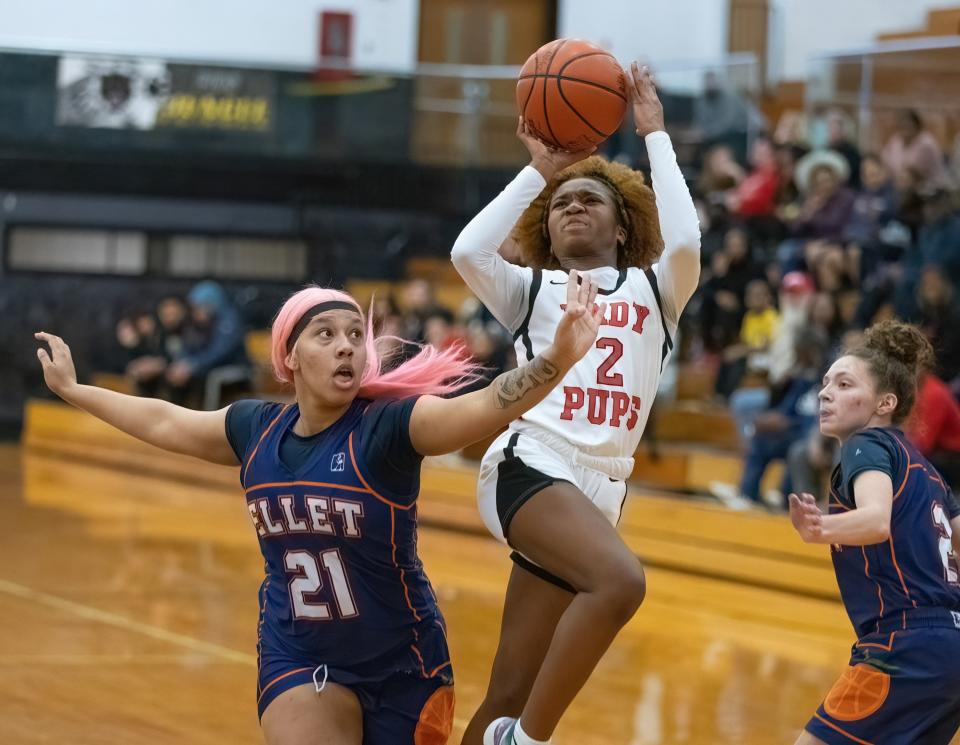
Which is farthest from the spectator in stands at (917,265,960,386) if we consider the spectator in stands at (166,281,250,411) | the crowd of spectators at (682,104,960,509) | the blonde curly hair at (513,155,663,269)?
the spectator in stands at (166,281,250,411)

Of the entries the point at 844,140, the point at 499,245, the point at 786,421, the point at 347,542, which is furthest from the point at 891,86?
the point at 347,542

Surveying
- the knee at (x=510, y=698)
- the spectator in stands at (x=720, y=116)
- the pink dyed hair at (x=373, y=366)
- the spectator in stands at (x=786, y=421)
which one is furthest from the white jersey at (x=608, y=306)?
the spectator in stands at (x=720, y=116)

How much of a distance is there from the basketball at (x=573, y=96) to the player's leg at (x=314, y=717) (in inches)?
62.2

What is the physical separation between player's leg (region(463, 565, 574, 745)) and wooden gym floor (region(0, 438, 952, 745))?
147 centimetres

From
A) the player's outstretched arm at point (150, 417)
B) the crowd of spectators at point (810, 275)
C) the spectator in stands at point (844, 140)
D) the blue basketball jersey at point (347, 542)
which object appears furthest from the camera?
the spectator in stands at point (844, 140)

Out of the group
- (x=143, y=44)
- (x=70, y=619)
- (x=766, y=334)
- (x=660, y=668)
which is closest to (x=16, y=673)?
(x=70, y=619)

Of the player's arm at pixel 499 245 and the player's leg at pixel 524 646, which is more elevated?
the player's arm at pixel 499 245

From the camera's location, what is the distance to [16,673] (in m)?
6.27

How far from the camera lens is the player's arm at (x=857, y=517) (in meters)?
3.28

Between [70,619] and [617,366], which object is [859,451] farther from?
[70,619]

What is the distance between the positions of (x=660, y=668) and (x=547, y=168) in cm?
321

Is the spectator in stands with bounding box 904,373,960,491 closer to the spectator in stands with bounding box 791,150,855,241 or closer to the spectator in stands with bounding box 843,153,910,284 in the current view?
the spectator in stands with bounding box 843,153,910,284

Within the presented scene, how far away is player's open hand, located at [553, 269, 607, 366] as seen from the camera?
319cm

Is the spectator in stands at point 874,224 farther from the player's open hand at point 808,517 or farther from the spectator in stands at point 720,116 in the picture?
the player's open hand at point 808,517
